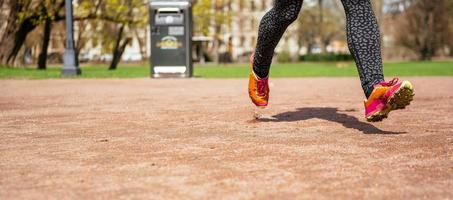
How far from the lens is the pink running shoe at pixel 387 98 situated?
11.4 feet

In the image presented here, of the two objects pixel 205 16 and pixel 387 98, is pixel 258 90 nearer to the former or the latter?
pixel 387 98

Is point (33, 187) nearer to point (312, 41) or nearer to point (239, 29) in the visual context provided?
point (312, 41)

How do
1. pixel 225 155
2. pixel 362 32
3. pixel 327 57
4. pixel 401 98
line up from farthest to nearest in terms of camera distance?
pixel 327 57 < pixel 362 32 < pixel 401 98 < pixel 225 155

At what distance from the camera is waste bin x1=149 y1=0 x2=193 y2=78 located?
1677 cm

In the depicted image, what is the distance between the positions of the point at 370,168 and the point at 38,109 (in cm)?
426

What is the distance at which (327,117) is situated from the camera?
5223 mm

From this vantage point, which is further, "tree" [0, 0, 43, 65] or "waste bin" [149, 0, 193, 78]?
"tree" [0, 0, 43, 65]

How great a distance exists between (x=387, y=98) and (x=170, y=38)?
45.1 feet

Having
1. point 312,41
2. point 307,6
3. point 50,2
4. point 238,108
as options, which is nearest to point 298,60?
point 307,6

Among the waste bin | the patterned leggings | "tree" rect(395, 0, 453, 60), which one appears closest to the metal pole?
the waste bin

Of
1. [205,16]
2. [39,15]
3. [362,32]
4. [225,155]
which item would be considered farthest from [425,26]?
[225,155]

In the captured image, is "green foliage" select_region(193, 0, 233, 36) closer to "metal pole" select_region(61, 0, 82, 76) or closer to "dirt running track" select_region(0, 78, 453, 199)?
"metal pole" select_region(61, 0, 82, 76)

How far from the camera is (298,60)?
181 feet

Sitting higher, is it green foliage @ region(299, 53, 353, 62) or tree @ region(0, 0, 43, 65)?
tree @ region(0, 0, 43, 65)
